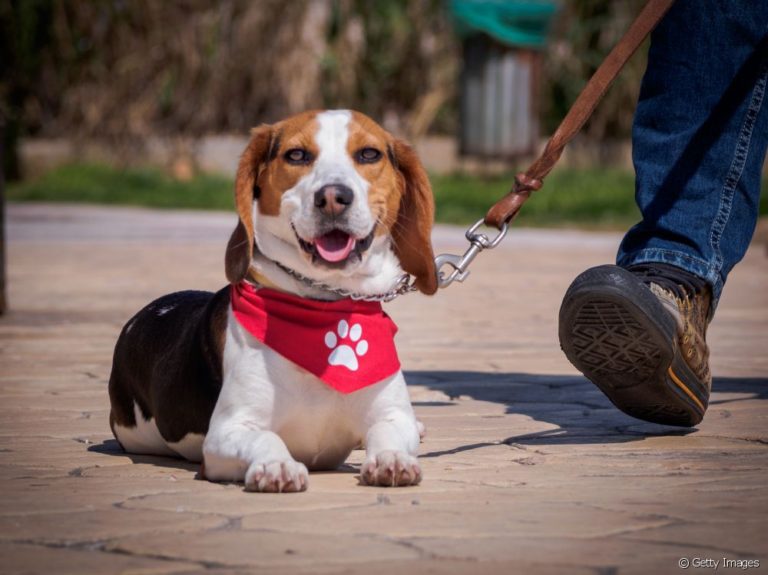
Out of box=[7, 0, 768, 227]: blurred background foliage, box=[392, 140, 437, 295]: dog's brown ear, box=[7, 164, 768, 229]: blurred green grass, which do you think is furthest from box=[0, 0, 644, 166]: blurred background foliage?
box=[392, 140, 437, 295]: dog's brown ear

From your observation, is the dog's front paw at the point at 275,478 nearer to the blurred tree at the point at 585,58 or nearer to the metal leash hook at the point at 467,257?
the metal leash hook at the point at 467,257

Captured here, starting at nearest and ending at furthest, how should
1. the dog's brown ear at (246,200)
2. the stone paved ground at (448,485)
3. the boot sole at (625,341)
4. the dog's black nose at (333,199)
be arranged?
the stone paved ground at (448,485), the dog's black nose at (333,199), the dog's brown ear at (246,200), the boot sole at (625,341)

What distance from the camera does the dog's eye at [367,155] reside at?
3605mm

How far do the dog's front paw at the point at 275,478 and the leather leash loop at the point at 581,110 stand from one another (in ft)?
3.46

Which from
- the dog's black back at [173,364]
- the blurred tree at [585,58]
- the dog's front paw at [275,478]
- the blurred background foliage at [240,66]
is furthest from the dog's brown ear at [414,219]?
the blurred tree at [585,58]

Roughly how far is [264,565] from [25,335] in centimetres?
427

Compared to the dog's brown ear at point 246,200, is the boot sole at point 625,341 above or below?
below

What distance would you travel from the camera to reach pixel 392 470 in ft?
11.0

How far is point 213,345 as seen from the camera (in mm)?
3635

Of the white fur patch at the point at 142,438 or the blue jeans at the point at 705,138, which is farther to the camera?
the blue jeans at the point at 705,138

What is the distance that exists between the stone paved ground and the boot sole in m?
0.15

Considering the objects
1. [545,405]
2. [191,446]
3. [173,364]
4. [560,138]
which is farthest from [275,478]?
[545,405]

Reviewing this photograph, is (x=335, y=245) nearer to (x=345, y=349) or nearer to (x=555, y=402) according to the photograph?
(x=345, y=349)

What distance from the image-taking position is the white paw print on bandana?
11.6 ft
